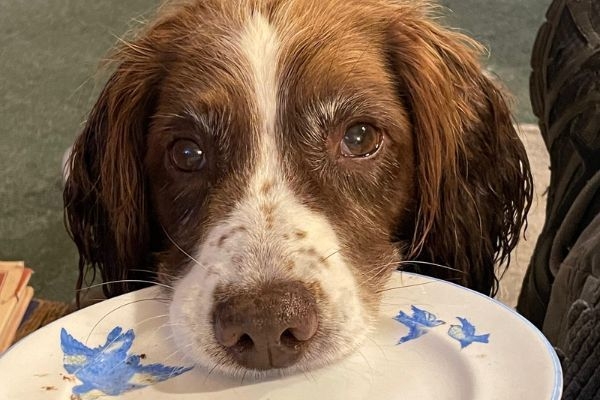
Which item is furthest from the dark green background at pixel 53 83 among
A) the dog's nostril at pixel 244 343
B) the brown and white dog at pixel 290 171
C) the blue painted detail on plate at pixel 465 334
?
the blue painted detail on plate at pixel 465 334

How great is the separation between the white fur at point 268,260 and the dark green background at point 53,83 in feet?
5.52

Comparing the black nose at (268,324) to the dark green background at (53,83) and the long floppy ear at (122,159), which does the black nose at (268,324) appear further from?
the dark green background at (53,83)

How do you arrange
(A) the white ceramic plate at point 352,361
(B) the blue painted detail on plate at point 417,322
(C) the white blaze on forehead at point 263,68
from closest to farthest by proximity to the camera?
(A) the white ceramic plate at point 352,361, (B) the blue painted detail on plate at point 417,322, (C) the white blaze on forehead at point 263,68

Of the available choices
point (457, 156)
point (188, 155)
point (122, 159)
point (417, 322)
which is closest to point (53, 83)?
point (122, 159)

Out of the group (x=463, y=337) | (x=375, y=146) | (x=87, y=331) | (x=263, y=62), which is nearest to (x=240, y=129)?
(x=263, y=62)

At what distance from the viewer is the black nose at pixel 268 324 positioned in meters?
1.32

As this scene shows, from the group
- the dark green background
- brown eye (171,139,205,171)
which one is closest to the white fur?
brown eye (171,139,205,171)

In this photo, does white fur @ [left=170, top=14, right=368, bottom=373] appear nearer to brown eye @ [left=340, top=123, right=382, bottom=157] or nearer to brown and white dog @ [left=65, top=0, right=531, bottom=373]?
brown and white dog @ [left=65, top=0, right=531, bottom=373]

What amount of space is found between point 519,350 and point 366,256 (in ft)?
1.55

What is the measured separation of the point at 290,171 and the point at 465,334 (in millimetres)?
471

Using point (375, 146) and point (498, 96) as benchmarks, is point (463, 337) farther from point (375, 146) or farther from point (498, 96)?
point (498, 96)

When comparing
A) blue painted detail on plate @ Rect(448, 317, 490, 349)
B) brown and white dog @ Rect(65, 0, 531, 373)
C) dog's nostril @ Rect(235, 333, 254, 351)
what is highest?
brown and white dog @ Rect(65, 0, 531, 373)

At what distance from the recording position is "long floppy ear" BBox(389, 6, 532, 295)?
6.01 feet

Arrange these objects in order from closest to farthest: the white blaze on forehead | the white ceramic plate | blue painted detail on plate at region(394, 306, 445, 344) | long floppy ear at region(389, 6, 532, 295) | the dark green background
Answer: the white ceramic plate
blue painted detail on plate at region(394, 306, 445, 344)
the white blaze on forehead
long floppy ear at region(389, 6, 532, 295)
the dark green background
